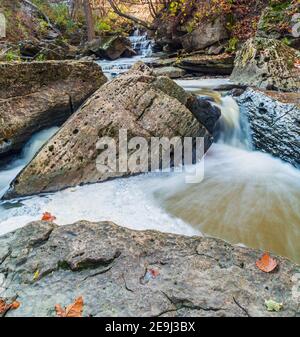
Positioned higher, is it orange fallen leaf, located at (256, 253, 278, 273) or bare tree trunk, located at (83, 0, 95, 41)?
bare tree trunk, located at (83, 0, 95, 41)

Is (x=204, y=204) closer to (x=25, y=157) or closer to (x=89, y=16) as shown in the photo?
(x=25, y=157)

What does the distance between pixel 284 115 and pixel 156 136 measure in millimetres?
2173

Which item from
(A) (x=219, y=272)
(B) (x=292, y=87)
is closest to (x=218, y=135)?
(B) (x=292, y=87)

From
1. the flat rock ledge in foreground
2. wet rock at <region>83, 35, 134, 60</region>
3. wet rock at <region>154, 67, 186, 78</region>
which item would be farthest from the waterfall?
the flat rock ledge in foreground

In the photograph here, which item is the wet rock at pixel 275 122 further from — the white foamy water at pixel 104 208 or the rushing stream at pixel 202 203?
the white foamy water at pixel 104 208

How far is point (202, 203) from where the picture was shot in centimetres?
→ 415

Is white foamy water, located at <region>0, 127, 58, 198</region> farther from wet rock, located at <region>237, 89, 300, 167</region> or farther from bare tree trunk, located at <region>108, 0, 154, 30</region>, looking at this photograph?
bare tree trunk, located at <region>108, 0, 154, 30</region>

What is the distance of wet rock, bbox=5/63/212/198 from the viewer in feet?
14.1

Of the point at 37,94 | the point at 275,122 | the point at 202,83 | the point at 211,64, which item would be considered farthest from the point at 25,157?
the point at 211,64

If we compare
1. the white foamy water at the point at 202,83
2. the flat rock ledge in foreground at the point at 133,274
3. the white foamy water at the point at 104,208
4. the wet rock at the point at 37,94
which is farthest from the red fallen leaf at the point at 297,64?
the flat rock ledge in foreground at the point at 133,274

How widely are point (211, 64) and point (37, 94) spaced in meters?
6.68

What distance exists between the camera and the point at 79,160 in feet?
14.7

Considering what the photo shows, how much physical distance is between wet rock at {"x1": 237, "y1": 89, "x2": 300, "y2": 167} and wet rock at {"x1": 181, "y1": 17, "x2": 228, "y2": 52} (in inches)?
237
